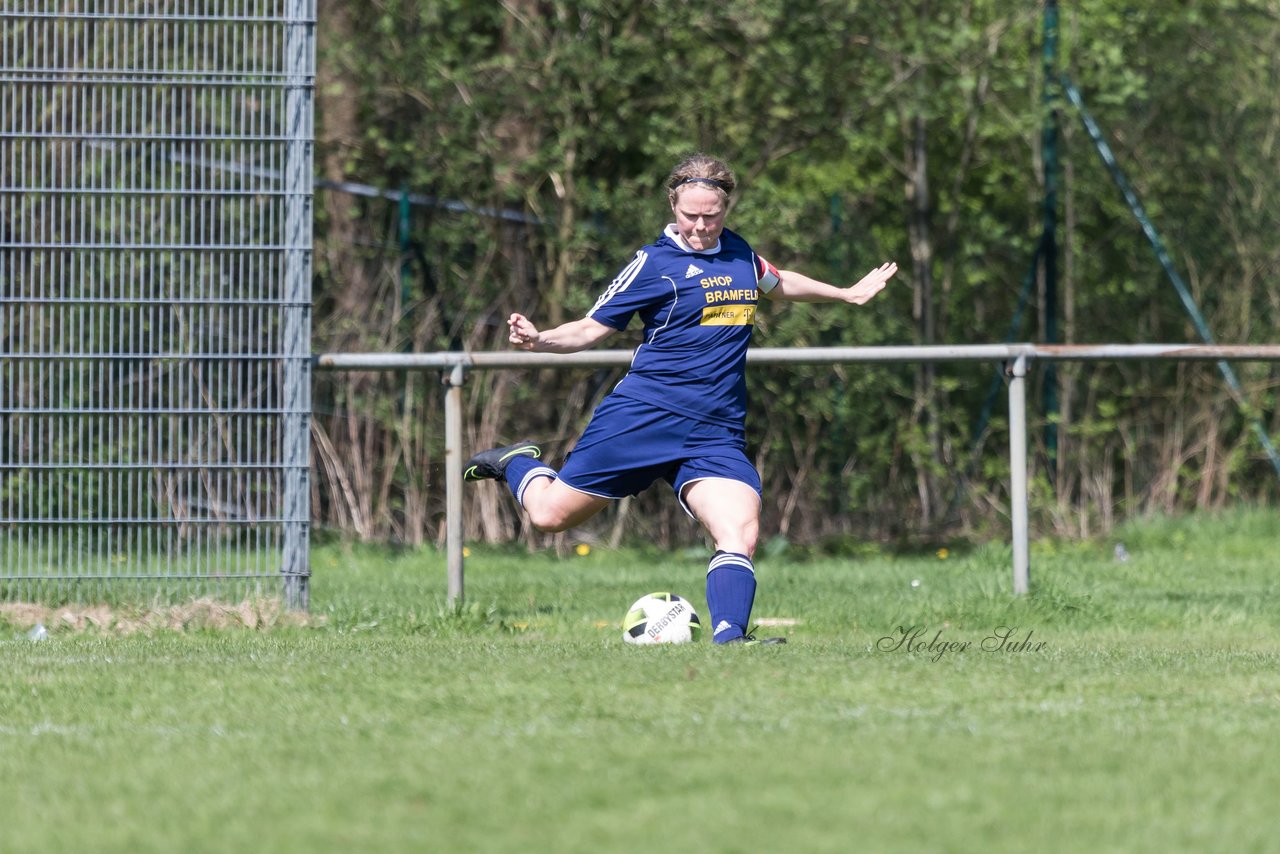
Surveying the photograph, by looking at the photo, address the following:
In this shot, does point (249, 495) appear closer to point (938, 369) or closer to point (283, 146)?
point (283, 146)

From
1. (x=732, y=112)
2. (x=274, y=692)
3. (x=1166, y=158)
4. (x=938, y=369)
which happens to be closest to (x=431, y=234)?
(x=732, y=112)

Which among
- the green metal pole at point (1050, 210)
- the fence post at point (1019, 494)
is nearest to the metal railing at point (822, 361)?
the fence post at point (1019, 494)

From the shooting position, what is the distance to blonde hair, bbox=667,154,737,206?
6.50 meters

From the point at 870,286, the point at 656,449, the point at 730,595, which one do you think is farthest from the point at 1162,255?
the point at 730,595

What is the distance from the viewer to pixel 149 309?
302 inches

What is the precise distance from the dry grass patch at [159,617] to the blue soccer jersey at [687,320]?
2.07 metres

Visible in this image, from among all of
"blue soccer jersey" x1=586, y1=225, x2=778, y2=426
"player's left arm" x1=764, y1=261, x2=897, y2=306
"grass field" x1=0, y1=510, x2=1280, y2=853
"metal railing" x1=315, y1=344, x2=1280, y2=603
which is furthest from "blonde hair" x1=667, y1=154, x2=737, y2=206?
"grass field" x1=0, y1=510, x2=1280, y2=853

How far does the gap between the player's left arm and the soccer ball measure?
4.50ft

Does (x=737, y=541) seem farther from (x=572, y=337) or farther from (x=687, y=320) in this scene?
(x=572, y=337)

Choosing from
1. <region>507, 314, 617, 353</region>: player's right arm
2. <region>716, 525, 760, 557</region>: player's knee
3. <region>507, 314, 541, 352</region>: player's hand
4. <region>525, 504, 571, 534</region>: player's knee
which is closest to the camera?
<region>507, 314, 541, 352</region>: player's hand

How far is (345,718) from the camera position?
15.1ft

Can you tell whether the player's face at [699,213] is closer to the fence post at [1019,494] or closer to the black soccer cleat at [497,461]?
the black soccer cleat at [497,461]

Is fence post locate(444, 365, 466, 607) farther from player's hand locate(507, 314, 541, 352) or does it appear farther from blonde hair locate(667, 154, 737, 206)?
blonde hair locate(667, 154, 737, 206)

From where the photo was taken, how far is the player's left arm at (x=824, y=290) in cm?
694
